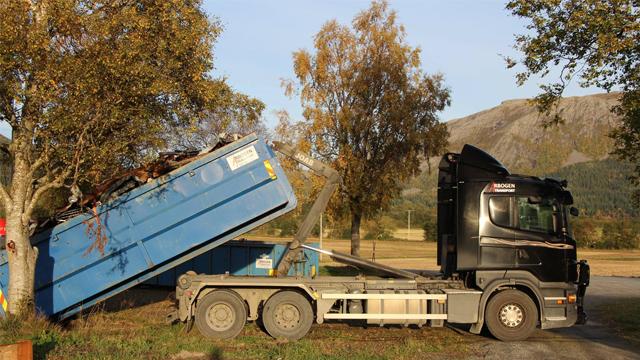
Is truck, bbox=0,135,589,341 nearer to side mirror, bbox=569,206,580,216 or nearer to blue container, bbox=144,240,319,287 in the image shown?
side mirror, bbox=569,206,580,216

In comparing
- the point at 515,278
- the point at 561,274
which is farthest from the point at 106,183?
the point at 561,274

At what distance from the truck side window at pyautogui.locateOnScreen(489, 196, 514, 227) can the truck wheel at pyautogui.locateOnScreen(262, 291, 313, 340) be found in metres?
3.85

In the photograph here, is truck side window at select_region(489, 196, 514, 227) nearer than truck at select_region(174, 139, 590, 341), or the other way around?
truck at select_region(174, 139, 590, 341)

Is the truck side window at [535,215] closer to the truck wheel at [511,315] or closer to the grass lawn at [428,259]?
the truck wheel at [511,315]

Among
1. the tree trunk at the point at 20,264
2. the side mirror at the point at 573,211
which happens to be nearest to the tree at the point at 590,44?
the side mirror at the point at 573,211

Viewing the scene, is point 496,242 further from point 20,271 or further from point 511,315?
point 20,271

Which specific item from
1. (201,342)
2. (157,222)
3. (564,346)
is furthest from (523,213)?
(157,222)

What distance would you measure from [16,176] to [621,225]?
79580 millimetres

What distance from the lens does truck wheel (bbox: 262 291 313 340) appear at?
1102 centimetres

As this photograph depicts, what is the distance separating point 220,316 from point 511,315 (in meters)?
5.41

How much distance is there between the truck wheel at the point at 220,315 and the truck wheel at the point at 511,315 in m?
4.61

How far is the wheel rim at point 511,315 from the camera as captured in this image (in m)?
11.3

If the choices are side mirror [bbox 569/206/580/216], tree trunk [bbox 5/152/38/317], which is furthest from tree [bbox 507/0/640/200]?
tree trunk [bbox 5/152/38/317]

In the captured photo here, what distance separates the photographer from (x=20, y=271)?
10320 mm
